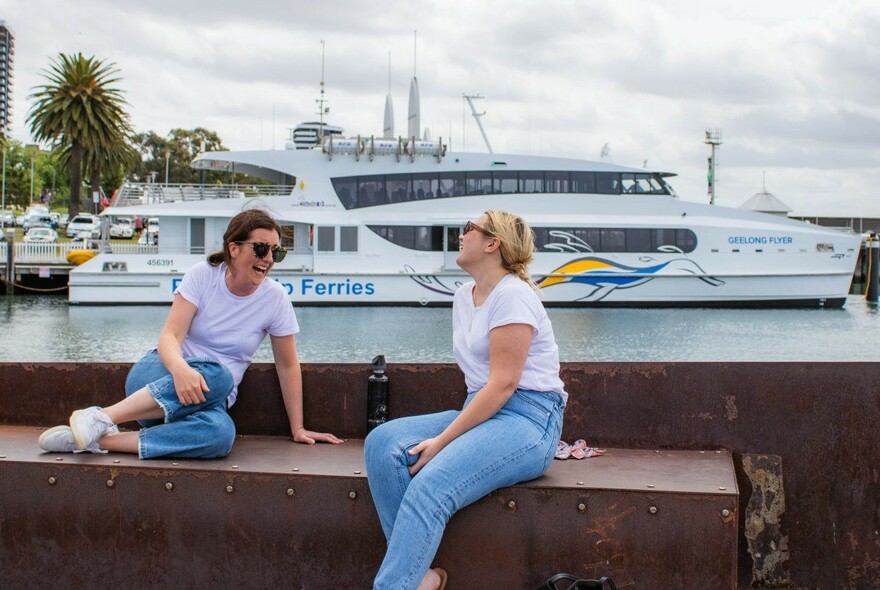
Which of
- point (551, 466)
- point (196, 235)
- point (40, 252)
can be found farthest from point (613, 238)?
point (551, 466)

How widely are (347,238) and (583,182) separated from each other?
681cm

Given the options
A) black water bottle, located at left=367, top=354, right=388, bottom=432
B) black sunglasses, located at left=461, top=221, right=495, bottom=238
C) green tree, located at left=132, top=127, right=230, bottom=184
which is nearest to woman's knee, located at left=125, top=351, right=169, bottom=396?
black water bottle, located at left=367, top=354, right=388, bottom=432

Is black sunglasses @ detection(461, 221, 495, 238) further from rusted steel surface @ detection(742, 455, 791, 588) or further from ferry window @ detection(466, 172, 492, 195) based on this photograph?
ferry window @ detection(466, 172, 492, 195)

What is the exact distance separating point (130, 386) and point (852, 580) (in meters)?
2.83

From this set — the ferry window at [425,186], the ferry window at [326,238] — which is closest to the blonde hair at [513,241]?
the ferry window at [326,238]

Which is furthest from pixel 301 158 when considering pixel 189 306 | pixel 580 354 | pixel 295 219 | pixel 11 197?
pixel 11 197

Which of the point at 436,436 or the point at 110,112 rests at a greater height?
the point at 110,112

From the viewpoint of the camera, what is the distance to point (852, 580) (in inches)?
154

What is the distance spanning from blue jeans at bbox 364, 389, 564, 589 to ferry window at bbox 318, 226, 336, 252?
24.3 m

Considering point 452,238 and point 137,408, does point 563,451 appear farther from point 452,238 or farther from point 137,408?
point 452,238

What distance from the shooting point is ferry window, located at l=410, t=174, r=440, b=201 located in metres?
28.6

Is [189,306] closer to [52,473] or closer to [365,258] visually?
[52,473]

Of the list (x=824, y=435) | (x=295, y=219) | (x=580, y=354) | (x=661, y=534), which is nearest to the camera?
(x=661, y=534)

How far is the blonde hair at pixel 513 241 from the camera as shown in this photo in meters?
3.56
